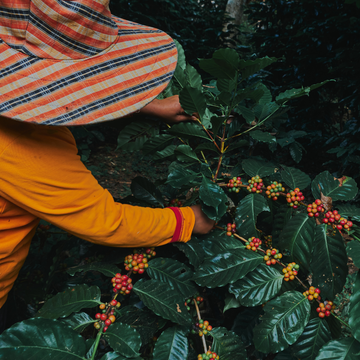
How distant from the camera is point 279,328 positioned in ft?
2.79

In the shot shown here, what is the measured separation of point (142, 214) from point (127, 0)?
456cm

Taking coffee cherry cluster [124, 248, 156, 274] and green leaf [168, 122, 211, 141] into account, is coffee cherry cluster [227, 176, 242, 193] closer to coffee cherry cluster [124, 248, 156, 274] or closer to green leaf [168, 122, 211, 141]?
green leaf [168, 122, 211, 141]

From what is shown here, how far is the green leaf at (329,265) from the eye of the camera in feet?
2.88

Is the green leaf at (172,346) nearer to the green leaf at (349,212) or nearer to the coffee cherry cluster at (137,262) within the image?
the coffee cherry cluster at (137,262)

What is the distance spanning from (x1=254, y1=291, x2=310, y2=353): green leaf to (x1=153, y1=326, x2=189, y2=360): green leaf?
22 centimetres

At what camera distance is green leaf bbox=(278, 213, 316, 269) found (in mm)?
960

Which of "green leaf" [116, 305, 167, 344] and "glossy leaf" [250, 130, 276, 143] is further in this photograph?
"glossy leaf" [250, 130, 276, 143]

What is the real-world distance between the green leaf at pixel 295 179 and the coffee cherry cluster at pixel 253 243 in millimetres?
258

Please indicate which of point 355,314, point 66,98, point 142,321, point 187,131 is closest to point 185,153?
point 187,131

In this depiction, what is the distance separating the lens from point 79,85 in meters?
0.75

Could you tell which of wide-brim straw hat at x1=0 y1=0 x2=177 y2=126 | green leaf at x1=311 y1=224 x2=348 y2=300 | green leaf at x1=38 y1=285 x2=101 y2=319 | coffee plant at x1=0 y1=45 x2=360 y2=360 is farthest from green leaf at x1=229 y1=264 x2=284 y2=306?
wide-brim straw hat at x1=0 y1=0 x2=177 y2=126

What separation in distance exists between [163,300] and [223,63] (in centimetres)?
79

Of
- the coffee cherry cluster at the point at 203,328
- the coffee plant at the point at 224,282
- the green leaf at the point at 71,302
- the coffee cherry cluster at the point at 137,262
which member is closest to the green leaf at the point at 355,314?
the coffee plant at the point at 224,282

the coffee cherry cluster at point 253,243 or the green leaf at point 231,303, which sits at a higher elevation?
the coffee cherry cluster at point 253,243
